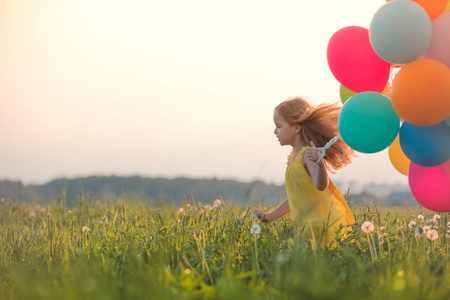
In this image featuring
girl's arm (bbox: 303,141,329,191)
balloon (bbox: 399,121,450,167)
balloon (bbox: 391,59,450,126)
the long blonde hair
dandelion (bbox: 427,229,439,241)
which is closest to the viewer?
dandelion (bbox: 427,229,439,241)

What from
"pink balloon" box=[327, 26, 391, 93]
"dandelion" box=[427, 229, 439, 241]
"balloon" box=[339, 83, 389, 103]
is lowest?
"dandelion" box=[427, 229, 439, 241]

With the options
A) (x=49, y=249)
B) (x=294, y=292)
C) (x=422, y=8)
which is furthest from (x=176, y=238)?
(x=422, y=8)

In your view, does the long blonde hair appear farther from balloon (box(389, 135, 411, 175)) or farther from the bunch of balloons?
the bunch of balloons

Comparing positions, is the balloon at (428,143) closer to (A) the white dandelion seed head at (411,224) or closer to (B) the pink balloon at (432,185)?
(B) the pink balloon at (432,185)

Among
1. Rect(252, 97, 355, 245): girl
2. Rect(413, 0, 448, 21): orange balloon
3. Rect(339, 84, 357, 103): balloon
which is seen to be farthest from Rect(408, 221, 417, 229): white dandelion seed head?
Rect(413, 0, 448, 21): orange balloon

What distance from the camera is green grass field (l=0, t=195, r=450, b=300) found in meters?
1.88

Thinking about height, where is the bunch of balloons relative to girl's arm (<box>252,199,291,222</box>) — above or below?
above

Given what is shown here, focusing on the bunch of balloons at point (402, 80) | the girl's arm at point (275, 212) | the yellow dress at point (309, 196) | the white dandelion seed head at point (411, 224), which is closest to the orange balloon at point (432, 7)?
the bunch of balloons at point (402, 80)

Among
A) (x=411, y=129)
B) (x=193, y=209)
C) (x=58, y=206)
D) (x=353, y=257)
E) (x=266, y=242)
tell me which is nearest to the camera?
(x=353, y=257)

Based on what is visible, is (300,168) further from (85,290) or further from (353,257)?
(85,290)

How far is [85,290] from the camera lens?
1876mm

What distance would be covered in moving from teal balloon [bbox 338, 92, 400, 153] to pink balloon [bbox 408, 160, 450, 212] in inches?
23.3

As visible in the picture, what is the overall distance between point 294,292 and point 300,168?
187 centimetres

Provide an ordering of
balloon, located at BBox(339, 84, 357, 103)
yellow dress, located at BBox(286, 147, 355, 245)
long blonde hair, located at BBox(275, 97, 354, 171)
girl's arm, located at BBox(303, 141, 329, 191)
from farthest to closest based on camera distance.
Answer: long blonde hair, located at BBox(275, 97, 354, 171) → balloon, located at BBox(339, 84, 357, 103) → yellow dress, located at BBox(286, 147, 355, 245) → girl's arm, located at BBox(303, 141, 329, 191)
